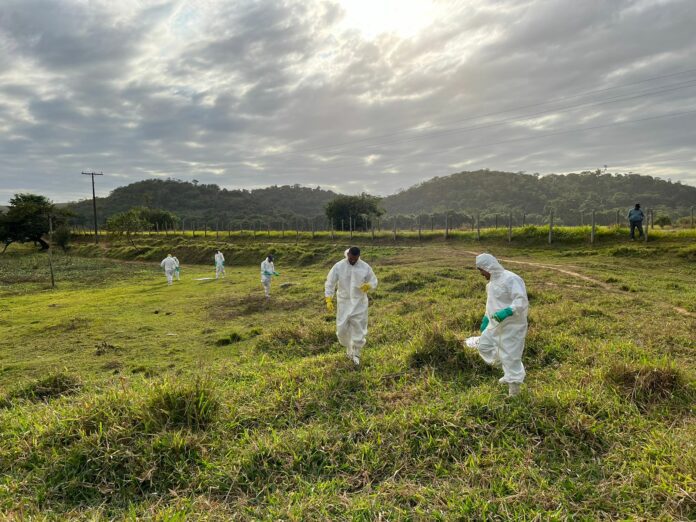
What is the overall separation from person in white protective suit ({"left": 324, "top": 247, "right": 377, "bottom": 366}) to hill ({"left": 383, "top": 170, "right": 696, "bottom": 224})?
56914 millimetres

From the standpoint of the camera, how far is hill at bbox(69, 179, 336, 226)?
102438 mm

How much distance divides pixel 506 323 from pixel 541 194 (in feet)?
307

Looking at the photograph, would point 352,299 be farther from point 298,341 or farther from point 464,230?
point 464,230

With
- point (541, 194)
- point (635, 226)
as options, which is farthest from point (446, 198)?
point (635, 226)

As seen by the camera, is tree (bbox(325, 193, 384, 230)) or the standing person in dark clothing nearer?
the standing person in dark clothing

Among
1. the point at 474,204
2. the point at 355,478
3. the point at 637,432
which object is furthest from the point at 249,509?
the point at 474,204

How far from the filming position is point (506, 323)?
5762 millimetres

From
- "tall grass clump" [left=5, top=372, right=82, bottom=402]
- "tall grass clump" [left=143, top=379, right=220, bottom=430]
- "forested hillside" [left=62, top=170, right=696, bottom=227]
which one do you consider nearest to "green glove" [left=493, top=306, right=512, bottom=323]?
"tall grass clump" [left=143, top=379, right=220, bottom=430]

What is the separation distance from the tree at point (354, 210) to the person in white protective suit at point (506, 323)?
43535mm

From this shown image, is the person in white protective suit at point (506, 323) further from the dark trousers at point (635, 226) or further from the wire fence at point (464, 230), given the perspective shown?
the dark trousers at point (635, 226)

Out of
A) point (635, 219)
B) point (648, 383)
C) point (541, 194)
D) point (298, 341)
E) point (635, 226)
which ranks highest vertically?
point (541, 194)

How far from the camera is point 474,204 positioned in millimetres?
94812

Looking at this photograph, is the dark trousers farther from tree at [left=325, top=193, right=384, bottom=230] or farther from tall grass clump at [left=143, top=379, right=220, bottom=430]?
tree at [left=325, top=193, right=384, bottom=230]

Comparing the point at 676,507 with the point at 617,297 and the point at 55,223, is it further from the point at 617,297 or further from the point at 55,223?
the point at 55,223
